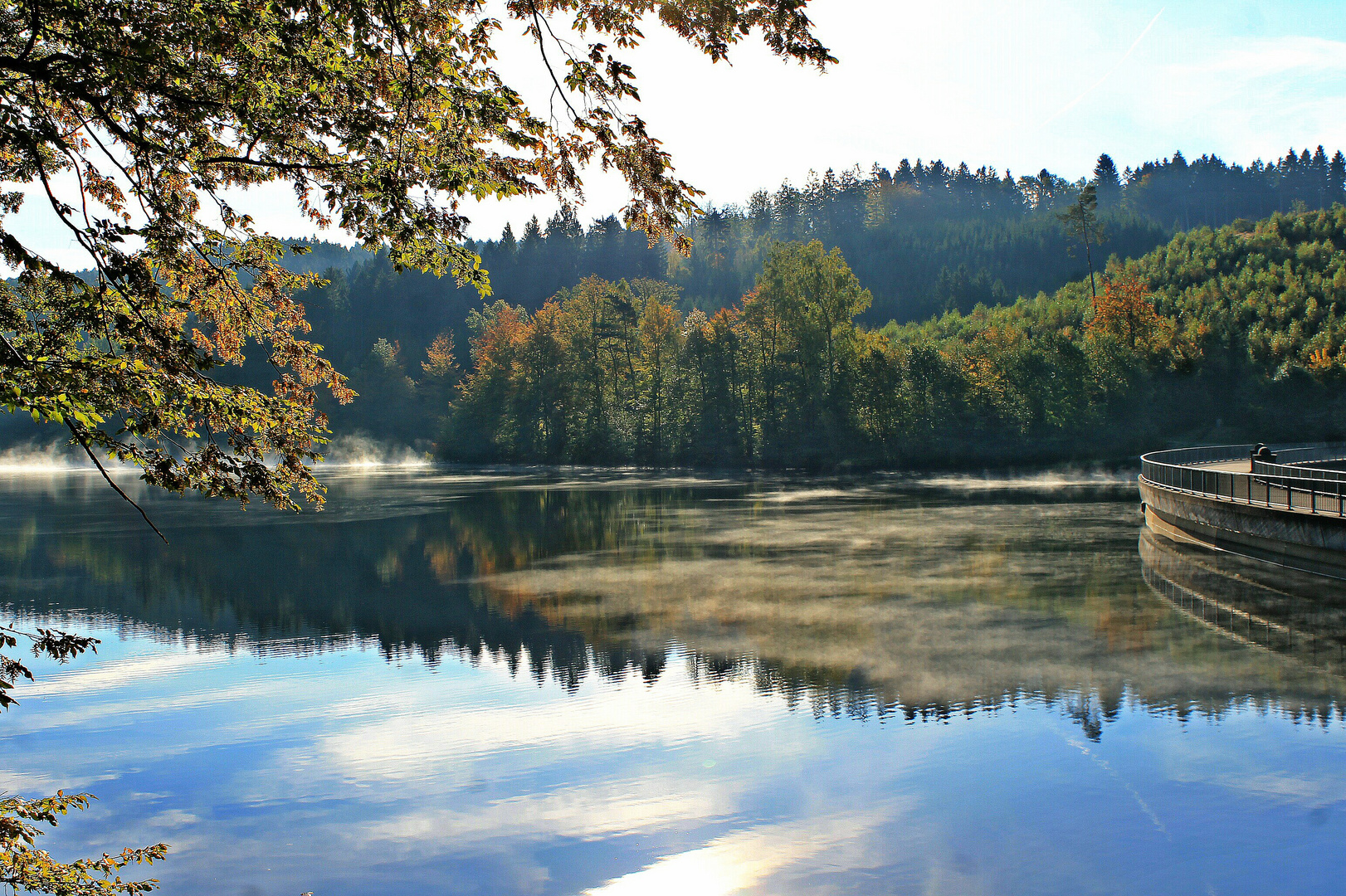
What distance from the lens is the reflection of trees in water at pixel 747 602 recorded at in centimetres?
1532

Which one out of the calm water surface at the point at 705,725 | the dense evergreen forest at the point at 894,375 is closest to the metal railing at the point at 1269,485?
the calm water surface at the point at 705,725

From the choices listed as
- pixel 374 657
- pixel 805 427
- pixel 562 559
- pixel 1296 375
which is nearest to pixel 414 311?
pixel 805 427

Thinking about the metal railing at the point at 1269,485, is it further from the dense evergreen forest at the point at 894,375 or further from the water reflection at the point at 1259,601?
the dense evergreen forest at the point at 894,375

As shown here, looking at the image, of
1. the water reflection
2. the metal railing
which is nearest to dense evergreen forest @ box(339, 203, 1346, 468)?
the metal railing

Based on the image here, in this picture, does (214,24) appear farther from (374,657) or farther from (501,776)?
(374,657)

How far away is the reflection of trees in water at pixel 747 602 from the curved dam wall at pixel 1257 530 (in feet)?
6.08

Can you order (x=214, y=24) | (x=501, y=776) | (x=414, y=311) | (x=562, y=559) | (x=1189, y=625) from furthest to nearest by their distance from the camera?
(x=414, y=311) < (x=562, y=559) < (x=1189, y=625) < (x=501, y=776) < (x=214, y=24)

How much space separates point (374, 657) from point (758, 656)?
750cm

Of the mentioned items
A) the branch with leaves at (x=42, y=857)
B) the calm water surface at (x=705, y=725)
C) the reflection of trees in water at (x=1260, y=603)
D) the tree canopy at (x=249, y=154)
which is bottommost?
the reflection of trees in water at (x=1260, y=603)

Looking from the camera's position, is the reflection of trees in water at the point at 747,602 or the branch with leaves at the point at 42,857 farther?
the reflection of trees in water at the point at 747,602

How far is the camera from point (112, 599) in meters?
24.7

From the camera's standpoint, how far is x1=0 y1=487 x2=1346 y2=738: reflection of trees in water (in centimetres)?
1532

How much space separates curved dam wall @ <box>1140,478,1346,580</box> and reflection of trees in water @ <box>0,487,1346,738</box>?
1855 millimetres

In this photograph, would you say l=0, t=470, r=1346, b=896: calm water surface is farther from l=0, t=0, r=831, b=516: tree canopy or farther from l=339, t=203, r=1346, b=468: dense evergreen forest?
l=339, t=203, r=1346, b=468: dense evergreen forest
